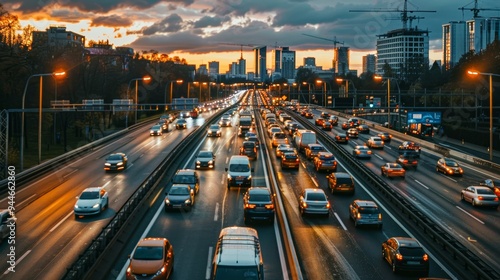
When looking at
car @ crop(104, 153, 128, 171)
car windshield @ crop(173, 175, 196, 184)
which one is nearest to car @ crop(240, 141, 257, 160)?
car @ crop(104, 153, 128, 171)

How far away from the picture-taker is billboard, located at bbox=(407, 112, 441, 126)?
6800 centimetres

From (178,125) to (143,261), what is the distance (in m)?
63.9

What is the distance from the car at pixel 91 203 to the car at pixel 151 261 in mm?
9861

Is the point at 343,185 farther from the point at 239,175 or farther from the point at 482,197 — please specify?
the point at 482,197

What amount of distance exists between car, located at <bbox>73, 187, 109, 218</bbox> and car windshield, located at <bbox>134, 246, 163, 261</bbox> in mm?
10216

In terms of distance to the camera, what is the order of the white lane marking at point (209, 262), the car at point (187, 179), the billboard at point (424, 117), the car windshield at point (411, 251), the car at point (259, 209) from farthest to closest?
the billboard at point (424, 117) → the car at point (187, 179) → the car at point (259, 209) → the car windshield at point (411, 251) → the white lane marking at point (209, 262)

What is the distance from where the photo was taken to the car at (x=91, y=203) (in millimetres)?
27464

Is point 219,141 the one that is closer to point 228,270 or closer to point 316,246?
point 316,246

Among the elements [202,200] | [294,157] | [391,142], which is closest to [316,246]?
[202,200]

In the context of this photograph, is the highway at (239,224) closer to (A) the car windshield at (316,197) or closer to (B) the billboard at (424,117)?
(A) the car windshield at (316,197)

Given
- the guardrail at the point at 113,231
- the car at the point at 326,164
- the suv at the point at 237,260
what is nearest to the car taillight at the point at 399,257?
the suv at the point at 237,260

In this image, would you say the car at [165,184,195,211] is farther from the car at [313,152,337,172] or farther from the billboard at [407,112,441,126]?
the billboard at [407,112,441,126]

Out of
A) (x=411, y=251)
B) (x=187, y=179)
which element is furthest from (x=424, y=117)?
(x=411, y=251)

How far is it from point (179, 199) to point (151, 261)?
11.0 metres
